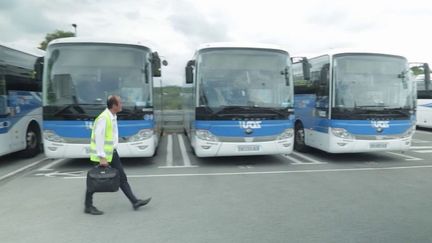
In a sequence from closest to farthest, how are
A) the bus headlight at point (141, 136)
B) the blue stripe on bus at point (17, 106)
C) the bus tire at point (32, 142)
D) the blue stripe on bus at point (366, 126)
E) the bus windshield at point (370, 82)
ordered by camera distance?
the bus headlight at point (141, 136) → the blue stripe on bus at point (366, 126) → the bus windshield at point (370, 82) → the blue stripe on bus at point (17, 106) → the bus tire at point (32, 142)

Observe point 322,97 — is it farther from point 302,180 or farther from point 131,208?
point 131,208

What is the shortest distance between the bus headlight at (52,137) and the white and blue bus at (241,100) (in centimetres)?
323

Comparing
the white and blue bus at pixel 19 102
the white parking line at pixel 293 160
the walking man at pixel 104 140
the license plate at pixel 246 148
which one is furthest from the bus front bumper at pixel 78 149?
the white parking line at pixel 293 160

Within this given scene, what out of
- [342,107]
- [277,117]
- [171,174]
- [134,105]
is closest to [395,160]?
[342,107]

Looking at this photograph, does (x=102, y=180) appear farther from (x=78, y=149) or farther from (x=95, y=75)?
(x=95, y=75)

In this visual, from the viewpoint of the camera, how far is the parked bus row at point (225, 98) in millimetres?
9656

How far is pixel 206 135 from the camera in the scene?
394 inches

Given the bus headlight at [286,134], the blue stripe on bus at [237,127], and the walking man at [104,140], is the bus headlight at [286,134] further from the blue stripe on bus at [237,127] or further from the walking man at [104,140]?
the walking man at [104,140]

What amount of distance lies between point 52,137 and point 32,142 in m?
3.49

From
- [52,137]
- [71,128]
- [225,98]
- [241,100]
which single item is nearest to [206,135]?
[225,98]

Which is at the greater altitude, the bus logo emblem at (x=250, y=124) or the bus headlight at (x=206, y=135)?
the bus logo emblem at (x=250, y=124)

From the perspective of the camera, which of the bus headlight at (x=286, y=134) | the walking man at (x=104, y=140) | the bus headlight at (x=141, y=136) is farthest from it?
the bus headlight at (x=286, y=134)

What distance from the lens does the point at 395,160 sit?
452 inches

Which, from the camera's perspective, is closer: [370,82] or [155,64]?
[155,64]
